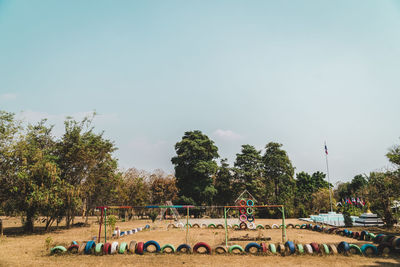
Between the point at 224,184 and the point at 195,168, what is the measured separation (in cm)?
731

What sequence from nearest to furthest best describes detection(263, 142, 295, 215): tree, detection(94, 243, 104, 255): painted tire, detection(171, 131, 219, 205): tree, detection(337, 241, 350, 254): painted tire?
detection(337, 241, 350, 254): painted tire → detection(94, 243, 104, 255): painted tire → detection(171, 131, 219, 205): tree → detection(263, 142, 295, 215): tree

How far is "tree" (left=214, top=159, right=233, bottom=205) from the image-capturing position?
46.8 m

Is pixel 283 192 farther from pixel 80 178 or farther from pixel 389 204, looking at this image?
pixel 80 178

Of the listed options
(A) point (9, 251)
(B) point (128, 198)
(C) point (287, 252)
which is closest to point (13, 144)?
(A) point (9, 251)

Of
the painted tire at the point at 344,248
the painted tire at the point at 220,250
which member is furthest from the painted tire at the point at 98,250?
the painted tire at the point at 344,248

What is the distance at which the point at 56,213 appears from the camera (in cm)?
2470

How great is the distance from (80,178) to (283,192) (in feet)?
105

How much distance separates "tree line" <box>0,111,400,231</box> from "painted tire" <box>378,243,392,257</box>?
14519 millimetres

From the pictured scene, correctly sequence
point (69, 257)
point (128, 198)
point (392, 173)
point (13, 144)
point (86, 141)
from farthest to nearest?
point (128, 198), point (86, 141), point (392, 173), point (13, 144), point (69, 257)

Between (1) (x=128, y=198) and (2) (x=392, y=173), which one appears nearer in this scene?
(2) (x=392, y=173)

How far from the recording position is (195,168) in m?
43.3

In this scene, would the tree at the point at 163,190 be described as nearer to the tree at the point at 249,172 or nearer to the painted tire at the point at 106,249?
the tree at the point at 249,172

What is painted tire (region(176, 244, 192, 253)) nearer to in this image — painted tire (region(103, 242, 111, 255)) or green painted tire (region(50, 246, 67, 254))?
painted tire (region(103, 242, 111, 255))

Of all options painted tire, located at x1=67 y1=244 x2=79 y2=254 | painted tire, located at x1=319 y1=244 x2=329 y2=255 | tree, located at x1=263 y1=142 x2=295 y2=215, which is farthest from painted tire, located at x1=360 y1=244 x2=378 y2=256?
tree, located at x1=263 y1=142 x2=295 y2=215
